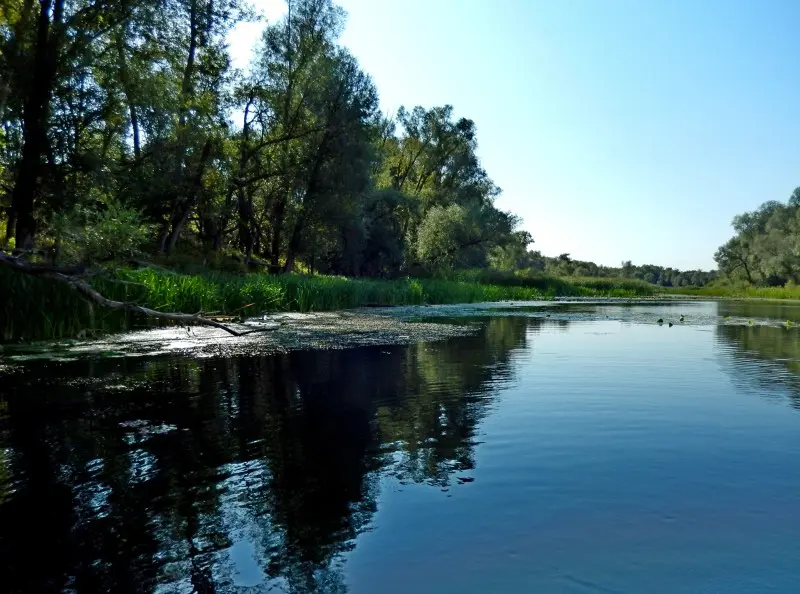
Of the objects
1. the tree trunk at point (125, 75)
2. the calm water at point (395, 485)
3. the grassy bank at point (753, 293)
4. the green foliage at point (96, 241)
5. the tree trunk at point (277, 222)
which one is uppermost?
the tree trunk at point (125, 75)

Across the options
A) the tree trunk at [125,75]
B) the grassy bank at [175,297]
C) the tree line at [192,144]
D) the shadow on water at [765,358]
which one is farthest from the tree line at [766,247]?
the tree trunk at [125,75]

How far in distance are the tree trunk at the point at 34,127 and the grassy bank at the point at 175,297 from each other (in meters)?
6.26

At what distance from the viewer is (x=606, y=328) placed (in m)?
26.9

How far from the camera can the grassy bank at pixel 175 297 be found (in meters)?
16.6

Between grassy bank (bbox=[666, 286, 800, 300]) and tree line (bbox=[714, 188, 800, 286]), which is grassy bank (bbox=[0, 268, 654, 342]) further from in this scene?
tree line (bbox=[714, 188, 800, 286])

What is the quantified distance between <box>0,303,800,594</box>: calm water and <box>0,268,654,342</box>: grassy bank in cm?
524

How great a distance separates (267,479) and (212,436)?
2005mm

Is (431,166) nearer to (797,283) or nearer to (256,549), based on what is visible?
(797,283)

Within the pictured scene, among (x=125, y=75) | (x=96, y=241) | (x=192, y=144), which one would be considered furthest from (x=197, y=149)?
(x=96, y=241)

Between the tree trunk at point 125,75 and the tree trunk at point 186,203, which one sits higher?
the tree trunk at point 125,75

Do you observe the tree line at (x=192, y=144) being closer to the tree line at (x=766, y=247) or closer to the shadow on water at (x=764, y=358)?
the shadow on water at (x=764, y=358)

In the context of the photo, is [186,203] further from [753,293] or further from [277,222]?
[753,293]

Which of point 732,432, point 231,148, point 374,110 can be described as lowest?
point 732,432

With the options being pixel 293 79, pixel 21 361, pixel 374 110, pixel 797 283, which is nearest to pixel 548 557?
pixel 21 361
